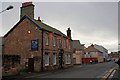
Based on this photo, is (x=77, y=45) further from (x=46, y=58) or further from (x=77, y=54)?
(x=46, y=58)

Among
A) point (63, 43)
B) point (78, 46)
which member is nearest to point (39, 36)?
point (63, 43)

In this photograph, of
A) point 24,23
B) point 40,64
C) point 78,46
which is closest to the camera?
point 40,64

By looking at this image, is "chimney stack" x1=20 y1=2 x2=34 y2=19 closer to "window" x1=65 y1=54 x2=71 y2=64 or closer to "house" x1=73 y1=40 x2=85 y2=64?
"window" x1=65 y1=54 x2=71 y2=64

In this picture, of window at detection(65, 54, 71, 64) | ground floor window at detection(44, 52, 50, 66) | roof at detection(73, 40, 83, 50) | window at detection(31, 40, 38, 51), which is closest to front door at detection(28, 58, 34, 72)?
window at detection(31, 40, 38, 51)

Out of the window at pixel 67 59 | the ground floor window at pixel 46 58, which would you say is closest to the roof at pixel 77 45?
the window at pixel 67 59

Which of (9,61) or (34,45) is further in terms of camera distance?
(34,45)

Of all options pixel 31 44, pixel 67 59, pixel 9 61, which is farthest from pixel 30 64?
pixel 67 59

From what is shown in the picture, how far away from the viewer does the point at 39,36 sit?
3316cm

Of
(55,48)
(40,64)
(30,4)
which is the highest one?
(30,4)

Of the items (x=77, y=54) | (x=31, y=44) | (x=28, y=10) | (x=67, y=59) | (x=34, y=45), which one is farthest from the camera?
(x=77, y=54)

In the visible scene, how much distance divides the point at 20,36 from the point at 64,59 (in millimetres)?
10926

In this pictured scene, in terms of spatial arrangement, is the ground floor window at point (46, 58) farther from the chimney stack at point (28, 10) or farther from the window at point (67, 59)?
the window at point (67, 59)

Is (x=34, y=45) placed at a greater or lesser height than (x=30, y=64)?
greater

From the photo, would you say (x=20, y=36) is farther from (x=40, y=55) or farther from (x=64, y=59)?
(x=64, y=59)
